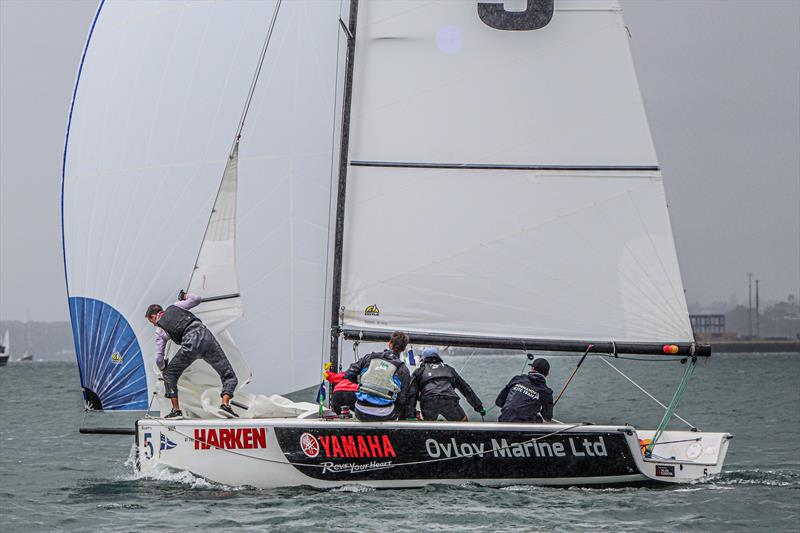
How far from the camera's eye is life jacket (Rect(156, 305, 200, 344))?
417 inches

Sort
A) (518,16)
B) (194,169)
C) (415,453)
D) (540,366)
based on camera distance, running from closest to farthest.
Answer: (415,453), (540,366), (518,16), (194,169)

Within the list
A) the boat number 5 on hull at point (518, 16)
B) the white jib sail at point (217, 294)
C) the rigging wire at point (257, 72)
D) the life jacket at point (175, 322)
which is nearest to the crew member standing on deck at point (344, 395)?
the white jib sail at point (217, 294)

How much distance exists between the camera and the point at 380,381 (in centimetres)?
985

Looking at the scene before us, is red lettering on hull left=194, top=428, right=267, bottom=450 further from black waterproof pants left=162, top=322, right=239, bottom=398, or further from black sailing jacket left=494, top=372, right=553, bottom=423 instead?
black sailing jacket left=494, top=372, right=553, bottom=423

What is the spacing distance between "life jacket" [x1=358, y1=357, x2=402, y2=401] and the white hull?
29cm

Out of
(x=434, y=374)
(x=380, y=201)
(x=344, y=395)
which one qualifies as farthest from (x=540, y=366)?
(x=380, y=201)

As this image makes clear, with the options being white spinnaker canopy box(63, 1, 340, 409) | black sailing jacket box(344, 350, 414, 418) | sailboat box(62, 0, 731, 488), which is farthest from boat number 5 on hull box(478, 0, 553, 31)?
black sailing jacket box(344, 350, 414, 418)

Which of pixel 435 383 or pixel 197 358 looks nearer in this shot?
pixel 435 383

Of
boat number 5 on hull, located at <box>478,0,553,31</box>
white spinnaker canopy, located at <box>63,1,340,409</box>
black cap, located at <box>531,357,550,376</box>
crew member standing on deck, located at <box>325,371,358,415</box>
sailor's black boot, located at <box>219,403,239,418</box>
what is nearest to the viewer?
crew member standing on deck, located at <box>325,371,358,415</box>

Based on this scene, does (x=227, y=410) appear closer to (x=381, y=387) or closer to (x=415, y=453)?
(x=381, y=387)

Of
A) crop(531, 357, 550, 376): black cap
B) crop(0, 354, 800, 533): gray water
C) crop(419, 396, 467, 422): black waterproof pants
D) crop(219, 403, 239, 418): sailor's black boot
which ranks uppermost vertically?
crop(531, 357, 550, 376): black cap

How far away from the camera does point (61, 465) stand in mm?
14141

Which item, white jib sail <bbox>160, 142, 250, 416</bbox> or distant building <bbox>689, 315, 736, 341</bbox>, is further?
distant building <bbox>689, 315, 736, 341</bbox>

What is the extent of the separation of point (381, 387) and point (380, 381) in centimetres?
6
